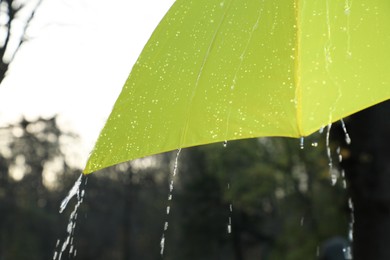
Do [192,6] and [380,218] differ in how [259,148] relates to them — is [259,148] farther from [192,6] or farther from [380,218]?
[192,6]

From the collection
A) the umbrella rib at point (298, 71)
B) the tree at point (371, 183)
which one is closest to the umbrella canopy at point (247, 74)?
the umbrella rib at point (298, 71)

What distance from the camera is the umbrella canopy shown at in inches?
142

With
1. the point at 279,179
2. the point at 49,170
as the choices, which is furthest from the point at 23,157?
the point at 279,179

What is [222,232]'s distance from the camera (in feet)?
120

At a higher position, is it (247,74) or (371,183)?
(247,74)

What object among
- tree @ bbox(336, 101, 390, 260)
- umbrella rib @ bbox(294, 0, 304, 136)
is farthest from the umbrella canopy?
tree @ bbox(336, 101, 390, 260)

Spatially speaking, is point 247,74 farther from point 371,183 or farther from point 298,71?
point 371,183

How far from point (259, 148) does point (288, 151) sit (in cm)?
284

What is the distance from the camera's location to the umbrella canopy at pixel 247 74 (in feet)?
11.8

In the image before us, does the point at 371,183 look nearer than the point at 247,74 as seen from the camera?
No

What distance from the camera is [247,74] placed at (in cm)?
375

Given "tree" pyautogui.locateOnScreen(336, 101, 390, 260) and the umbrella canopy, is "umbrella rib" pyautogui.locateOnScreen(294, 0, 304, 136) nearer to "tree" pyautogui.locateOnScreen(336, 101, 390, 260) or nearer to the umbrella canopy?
the umbrella canopy

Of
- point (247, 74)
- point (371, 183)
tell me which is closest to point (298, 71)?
point (247, 74)

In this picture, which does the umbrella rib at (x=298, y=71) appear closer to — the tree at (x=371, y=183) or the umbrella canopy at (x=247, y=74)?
the umbrella canopy at (x=247, y=74)
